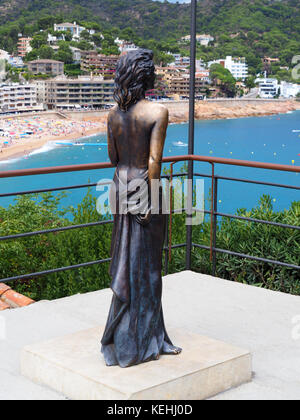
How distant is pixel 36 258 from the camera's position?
6.27 meters

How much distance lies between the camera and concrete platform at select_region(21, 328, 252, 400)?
229 centimetres

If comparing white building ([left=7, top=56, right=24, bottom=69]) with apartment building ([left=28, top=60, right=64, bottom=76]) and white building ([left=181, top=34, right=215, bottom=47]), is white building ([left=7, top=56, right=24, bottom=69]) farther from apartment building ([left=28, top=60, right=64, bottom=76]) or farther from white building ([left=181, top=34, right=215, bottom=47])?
white building ([left=181, top=34, right=215, bottom=47])

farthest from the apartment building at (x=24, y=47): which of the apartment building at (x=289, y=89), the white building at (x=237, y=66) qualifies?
the apartment building at (x=289, y=89)

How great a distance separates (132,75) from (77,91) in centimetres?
4565

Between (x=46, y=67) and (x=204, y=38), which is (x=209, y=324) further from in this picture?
(x=46, y=67)

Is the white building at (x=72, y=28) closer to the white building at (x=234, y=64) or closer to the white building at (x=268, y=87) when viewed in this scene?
the white building at (x=234, y=64)

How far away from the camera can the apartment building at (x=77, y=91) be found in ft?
152

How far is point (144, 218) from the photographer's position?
2.45 m

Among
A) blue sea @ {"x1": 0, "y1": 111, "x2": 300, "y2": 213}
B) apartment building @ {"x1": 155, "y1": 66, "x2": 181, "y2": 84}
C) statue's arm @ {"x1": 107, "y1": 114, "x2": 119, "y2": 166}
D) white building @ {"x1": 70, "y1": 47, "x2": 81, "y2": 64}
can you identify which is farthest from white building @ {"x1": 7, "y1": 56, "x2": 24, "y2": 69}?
statue's arm @ {"x1": 107, "y1": 114, "x2": 119, "y2": 166}

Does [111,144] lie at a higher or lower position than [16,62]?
lower

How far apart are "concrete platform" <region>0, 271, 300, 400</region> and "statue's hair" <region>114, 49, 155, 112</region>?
1.11 meters

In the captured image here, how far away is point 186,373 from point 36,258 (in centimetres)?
411

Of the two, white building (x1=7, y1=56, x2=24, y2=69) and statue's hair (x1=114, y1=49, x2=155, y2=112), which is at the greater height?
white building (x1=7, y1=56, x2=24, y2=69)

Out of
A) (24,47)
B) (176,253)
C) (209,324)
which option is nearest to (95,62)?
(24,47)
